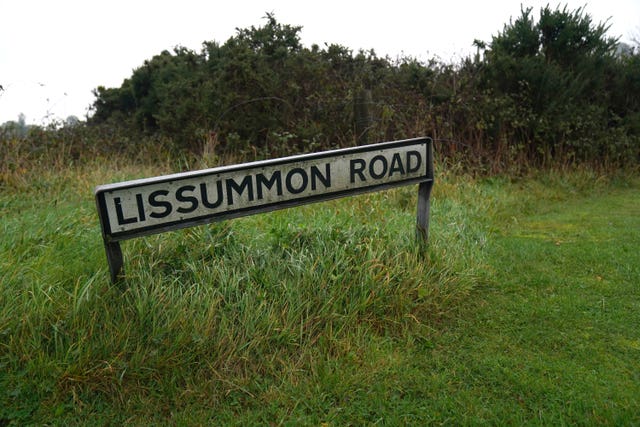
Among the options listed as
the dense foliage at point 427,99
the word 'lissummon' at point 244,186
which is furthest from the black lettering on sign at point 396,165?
the dense foliage at point 427,99

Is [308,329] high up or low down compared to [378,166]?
down

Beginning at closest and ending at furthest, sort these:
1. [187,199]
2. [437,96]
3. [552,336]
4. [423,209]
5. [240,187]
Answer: [187,199] → [240,187] → [552,336] → [423,209] → [437,96]

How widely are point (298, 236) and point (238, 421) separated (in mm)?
1589

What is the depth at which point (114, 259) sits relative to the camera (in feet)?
8.82

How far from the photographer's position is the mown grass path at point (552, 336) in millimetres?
2363

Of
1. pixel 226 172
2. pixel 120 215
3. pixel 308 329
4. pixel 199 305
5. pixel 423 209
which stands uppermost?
pixel 226 172

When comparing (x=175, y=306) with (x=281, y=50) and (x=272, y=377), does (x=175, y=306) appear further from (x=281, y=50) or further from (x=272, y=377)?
(x=281, y=50)

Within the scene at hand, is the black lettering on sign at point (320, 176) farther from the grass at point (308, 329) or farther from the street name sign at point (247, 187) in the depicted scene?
the grass at point (308, 329)

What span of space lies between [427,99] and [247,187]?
6.54 m

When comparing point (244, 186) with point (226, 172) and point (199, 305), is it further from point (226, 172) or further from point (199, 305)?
point (199, 305)

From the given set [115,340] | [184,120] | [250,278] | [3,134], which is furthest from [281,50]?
[115,340]

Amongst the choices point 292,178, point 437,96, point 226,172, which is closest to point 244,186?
point 226,172

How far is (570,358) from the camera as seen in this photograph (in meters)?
2.75

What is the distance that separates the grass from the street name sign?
0.43 m
